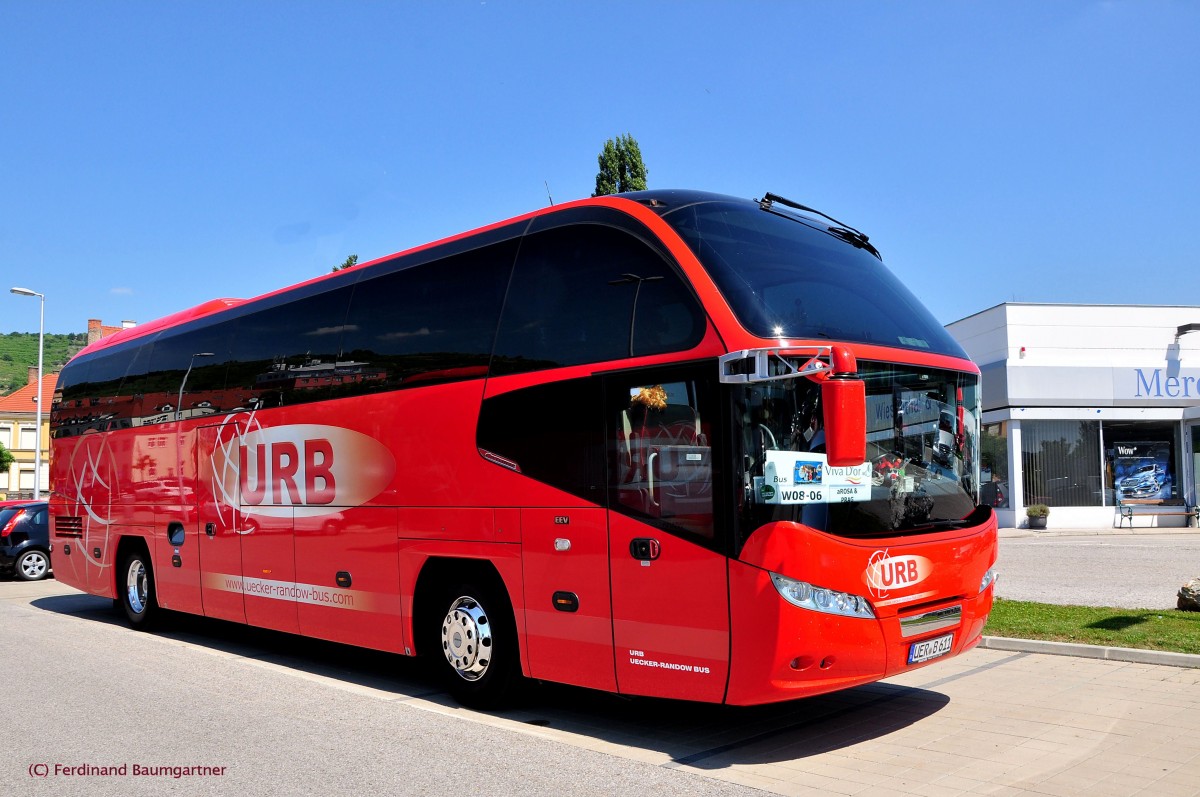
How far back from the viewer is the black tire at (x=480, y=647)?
25.6 ft

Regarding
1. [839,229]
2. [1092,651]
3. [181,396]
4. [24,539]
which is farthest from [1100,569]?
[24,539]

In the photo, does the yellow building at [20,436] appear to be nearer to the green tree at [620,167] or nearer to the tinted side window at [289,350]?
the green tree at [620,167]

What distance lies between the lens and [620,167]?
72.2ft

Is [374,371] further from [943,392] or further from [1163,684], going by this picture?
[1163,684]

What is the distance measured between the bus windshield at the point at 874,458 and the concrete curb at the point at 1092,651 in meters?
3.00

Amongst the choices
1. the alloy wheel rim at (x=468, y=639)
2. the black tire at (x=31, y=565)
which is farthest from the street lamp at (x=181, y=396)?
the black tire at (x=31, y=565)

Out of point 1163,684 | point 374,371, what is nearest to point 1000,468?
point 1163,684

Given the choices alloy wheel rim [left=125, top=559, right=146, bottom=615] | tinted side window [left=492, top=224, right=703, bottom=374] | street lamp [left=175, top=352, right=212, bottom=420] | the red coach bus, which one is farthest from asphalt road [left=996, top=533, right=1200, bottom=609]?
alloy wheel rim [left=125, top=559, right=146, bottom=615]

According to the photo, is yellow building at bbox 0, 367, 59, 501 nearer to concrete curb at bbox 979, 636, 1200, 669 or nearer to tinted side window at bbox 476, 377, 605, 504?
tinted side window at bbox 476, 377, 605, 504

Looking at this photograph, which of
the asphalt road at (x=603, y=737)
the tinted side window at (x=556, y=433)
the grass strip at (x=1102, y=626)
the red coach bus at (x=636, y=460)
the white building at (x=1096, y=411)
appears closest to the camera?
the asphalt road at (x=603, y=737)

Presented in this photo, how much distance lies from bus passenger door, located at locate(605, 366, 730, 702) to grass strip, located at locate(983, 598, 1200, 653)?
16.7ft

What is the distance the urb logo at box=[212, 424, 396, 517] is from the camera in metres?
9.32

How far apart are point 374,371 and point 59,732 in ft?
12.8

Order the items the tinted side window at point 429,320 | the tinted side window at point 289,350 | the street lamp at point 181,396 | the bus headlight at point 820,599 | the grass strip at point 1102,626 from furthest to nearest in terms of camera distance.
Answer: the street lamp at point 181,396
the tinted side window at point 289,350
the grass strip at point 1102,626
the tinted side window at point 429,320
the bus headlight at point 820,599
